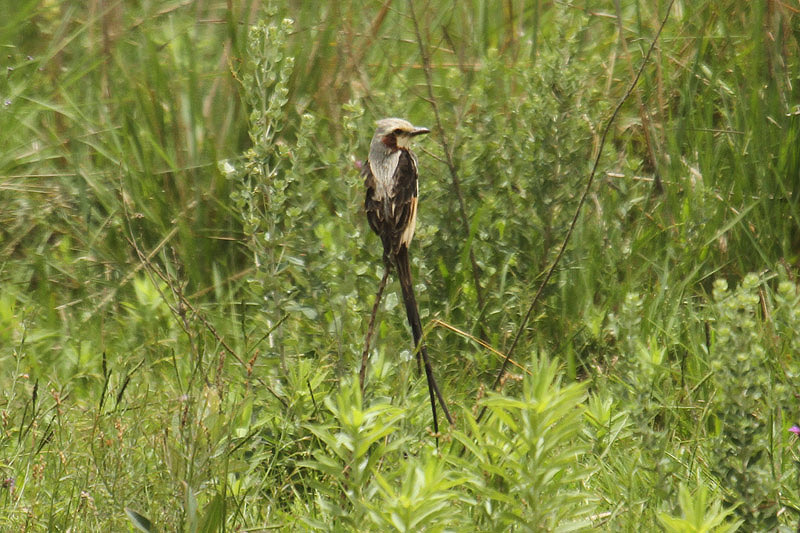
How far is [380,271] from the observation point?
147 inches

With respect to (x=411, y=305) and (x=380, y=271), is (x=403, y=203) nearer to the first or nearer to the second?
(x=411, y=305)

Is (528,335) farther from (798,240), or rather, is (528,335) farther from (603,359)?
(798,240)

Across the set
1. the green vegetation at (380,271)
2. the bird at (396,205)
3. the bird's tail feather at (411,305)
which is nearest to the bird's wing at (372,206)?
the bird at (396,205)

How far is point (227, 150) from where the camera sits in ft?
15.5

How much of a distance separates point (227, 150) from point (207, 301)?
0.71m

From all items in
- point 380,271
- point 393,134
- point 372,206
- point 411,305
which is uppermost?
point 393,134

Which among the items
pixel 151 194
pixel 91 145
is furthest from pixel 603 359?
pixel 91 145

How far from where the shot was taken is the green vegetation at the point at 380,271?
8.03 ft

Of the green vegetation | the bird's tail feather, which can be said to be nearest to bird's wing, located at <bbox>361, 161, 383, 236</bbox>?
the bird's tail feather

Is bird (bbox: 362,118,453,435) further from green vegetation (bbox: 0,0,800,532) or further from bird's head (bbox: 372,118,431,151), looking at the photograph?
green vegetation (bbox: 0,0,800,532)

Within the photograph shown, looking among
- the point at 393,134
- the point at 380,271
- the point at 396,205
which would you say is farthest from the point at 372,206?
the point at 380,271

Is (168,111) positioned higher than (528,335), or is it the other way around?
(168,111)

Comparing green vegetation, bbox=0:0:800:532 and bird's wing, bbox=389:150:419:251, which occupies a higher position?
bird's wing, bbox=389:150:419:251

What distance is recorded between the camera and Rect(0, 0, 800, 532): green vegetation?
245 cm
